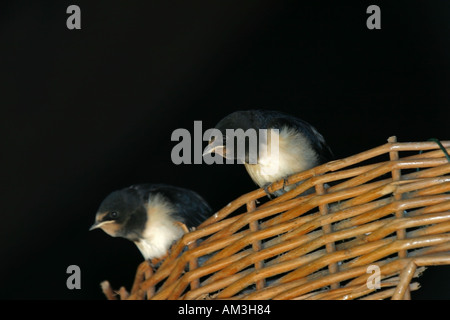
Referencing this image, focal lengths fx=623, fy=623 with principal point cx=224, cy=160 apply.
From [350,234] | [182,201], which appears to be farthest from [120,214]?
[350,234]

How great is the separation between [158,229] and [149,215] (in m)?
0.04

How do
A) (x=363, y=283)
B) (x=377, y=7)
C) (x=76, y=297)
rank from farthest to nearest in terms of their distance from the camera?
(x=76, y=297) → (x=377, y=7) → (x=363, y=283)

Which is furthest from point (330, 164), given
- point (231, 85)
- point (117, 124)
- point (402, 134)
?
point (117, 124)

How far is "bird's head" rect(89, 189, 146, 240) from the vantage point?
1.45 m

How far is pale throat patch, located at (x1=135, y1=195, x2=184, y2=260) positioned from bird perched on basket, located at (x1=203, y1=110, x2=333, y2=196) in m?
0.33

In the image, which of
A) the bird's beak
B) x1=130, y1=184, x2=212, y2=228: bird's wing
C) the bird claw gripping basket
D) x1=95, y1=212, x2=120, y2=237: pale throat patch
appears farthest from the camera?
x1=130, y1=184, x2=212, y2=228: bird's wing

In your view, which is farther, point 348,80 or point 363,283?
point 348,80

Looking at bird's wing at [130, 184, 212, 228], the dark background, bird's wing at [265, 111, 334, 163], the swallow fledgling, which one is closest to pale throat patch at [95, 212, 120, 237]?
the swallow fledgling

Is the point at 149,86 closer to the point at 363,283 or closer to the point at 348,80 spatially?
the point at 348,80

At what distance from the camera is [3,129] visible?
5.55 ft

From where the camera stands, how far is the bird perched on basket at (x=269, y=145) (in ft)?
3.94

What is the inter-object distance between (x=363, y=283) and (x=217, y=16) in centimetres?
98

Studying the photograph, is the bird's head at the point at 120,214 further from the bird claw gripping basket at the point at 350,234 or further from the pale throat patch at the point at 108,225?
the bird claw gripping basket at the point at 350,234

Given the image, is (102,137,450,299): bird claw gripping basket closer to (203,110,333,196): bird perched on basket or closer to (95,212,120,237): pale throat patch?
(203,110,333,196): bird perched on basket
